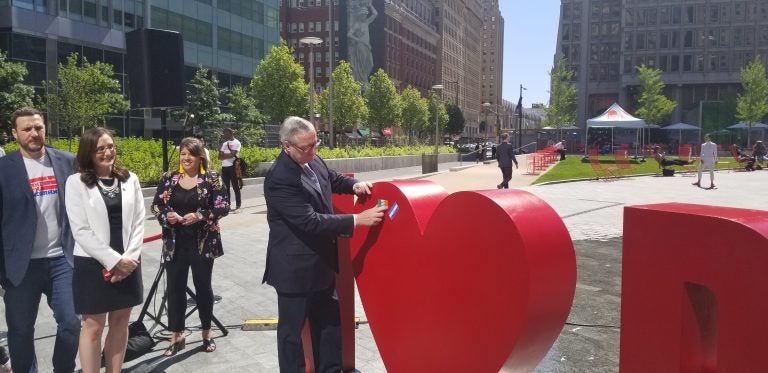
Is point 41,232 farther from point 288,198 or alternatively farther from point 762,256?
point 762,256

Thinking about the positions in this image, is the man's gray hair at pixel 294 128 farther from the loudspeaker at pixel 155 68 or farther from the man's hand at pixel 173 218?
the loudspeaker at pixel 155 68

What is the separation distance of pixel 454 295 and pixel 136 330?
2789 mm

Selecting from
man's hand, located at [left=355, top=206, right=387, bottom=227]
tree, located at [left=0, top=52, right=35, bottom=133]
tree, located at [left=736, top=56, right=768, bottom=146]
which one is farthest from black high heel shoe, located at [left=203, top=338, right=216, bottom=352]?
tree, located at [left=736, top=56, right=768, bottom=146]

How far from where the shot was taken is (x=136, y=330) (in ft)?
15.2

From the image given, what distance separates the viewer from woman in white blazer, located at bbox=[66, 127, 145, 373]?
359 centimetres

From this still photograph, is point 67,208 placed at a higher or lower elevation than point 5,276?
higher

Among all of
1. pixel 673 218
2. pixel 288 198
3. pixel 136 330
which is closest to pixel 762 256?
pixel 673 218

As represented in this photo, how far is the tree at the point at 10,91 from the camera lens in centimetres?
3120

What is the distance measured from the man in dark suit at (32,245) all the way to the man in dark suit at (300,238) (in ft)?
4.80

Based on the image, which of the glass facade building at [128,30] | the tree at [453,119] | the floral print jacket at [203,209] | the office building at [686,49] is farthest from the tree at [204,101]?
the tree at [453,119]

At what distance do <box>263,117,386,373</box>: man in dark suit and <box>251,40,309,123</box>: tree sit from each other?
44233mm

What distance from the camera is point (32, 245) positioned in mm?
3727

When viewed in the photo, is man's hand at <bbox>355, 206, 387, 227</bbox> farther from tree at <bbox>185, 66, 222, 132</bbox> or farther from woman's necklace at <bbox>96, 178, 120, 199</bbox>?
tree at <bbox>185, 66, 222, 132</bbox>

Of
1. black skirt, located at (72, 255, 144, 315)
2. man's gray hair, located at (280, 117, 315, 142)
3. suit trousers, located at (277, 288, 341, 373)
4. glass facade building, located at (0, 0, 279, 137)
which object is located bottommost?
suit trousers, located at (277, 288, 341, 373)
